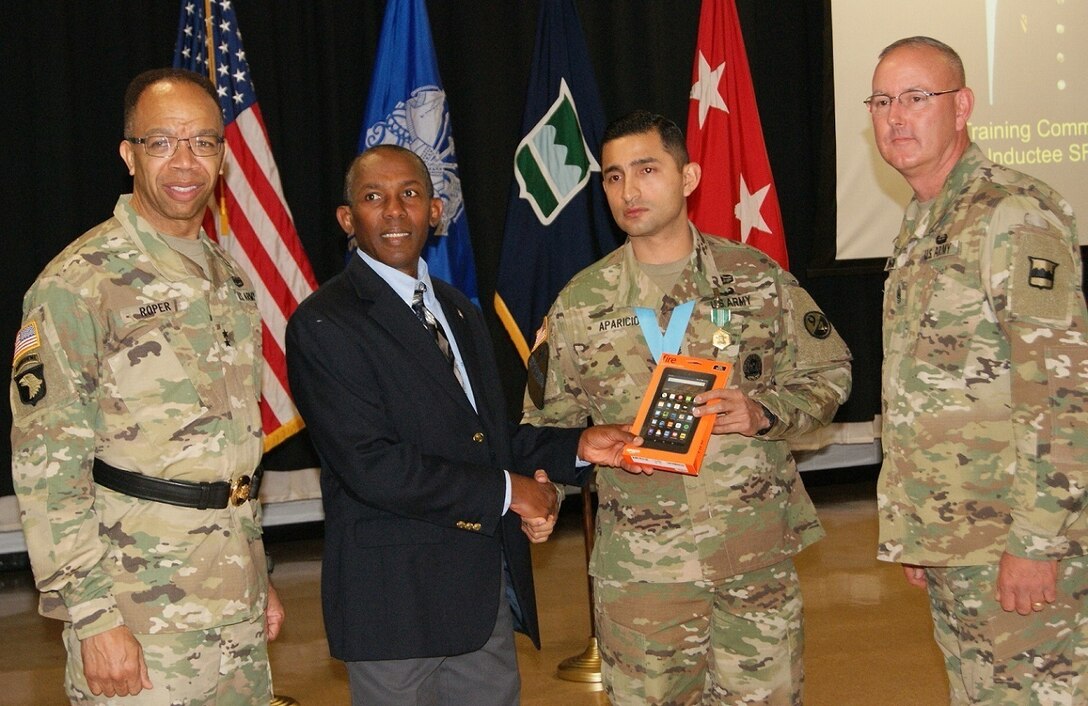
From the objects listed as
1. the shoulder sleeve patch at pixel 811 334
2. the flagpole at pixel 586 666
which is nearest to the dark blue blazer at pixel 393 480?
the shoulder sleeve patch at pixel 811 334

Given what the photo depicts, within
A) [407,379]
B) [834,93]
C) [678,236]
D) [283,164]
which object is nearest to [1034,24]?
[834,93]

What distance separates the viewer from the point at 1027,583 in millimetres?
2408

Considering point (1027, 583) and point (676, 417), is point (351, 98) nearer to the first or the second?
point (676, 417)

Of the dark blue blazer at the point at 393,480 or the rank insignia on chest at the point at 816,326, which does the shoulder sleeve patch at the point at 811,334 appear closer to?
the rank insignia on chest at the point at 816,326

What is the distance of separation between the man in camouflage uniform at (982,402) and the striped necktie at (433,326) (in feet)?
3.42

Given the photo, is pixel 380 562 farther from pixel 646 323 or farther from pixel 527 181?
pixel 527 181

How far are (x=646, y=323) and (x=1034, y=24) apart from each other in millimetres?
5381

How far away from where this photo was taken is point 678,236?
2.99 metres

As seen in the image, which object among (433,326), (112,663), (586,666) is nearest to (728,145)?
(586,666)

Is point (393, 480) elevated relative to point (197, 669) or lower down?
elevated

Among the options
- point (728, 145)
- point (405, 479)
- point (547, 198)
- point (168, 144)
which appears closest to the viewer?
point (168, 144)

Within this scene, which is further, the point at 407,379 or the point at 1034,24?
the point at 1034,24

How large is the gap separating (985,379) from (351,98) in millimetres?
4734

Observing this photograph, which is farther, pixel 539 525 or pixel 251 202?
pixel 251 202
